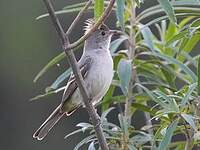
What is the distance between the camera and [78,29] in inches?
427

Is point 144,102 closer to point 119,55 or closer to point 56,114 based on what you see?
point 119,55

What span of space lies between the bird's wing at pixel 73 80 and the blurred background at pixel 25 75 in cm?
639

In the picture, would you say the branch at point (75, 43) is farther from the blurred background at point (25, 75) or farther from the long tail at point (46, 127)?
the blurred background at point (25, 75)

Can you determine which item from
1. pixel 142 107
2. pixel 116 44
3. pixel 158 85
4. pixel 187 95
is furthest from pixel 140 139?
pixel 116 44

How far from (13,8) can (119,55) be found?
7848 mm

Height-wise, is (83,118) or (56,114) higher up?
(56,114)

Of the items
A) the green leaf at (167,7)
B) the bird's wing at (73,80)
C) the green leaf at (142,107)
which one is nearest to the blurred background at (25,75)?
the bird's wing at (73,80)

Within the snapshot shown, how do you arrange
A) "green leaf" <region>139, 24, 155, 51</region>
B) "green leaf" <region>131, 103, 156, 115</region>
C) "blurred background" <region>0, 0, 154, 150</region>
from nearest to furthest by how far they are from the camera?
1. "green leaf" <region>131, 103, 156, 115</region>
2. "green leaf" <region>139, 24, 155, 51</region>
3. "blurred background" <region>0, 0, 154, 150</region>

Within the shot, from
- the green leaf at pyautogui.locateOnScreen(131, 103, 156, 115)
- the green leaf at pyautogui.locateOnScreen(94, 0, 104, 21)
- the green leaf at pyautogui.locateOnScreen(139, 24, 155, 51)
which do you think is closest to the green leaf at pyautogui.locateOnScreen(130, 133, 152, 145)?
the green leaf at pyautogui.locateOnScreen(131, 103, 156, 115)

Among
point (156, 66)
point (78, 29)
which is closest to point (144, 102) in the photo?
point (156, 66)

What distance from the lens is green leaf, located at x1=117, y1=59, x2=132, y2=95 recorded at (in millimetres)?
3697

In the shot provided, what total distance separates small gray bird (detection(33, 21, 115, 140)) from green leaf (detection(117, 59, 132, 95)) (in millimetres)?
418

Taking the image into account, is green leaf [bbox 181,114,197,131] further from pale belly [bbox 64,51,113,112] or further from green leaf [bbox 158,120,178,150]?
pale belly [bbox 64,51,113,112]

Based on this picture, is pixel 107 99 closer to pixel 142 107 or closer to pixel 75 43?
pixel 142 107
